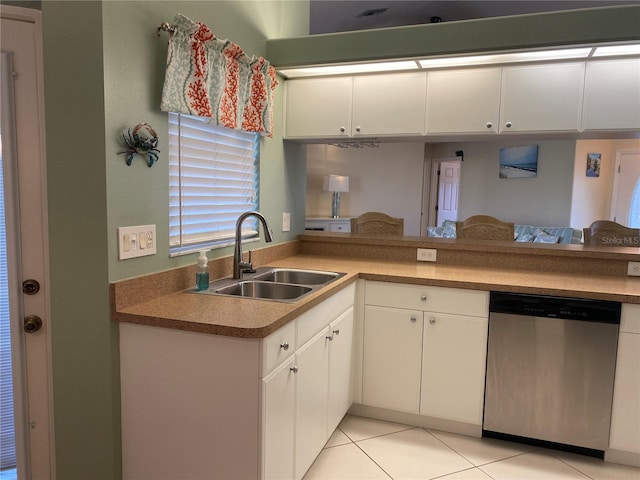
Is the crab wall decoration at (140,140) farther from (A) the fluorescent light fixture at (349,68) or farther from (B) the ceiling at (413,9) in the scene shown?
(B) the ceiling at (413,9)

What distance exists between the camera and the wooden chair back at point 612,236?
3574mm

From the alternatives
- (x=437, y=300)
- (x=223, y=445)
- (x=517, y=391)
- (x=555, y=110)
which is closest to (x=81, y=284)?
(x=223, y=445)

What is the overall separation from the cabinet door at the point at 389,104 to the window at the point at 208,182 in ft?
2.27

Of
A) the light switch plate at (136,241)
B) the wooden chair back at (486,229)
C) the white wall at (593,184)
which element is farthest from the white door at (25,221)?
the white wall at (593,184)

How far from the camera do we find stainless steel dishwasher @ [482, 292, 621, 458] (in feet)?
7.24

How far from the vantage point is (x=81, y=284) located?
1674mm

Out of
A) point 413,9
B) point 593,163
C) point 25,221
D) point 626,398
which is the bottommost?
point 626,398

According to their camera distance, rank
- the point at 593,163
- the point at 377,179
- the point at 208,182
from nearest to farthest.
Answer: the point at 208,182
the point at 593,163
the point at 377,179

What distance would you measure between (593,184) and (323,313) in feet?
21.9

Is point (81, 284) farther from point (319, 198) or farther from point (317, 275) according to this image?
point (319, 198)

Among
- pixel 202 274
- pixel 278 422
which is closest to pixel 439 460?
pixel 278 422

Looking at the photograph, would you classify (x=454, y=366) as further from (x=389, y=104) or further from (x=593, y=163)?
(x=593, y=163)

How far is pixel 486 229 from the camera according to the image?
3.47 m

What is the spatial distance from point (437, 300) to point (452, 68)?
135 centimetres
